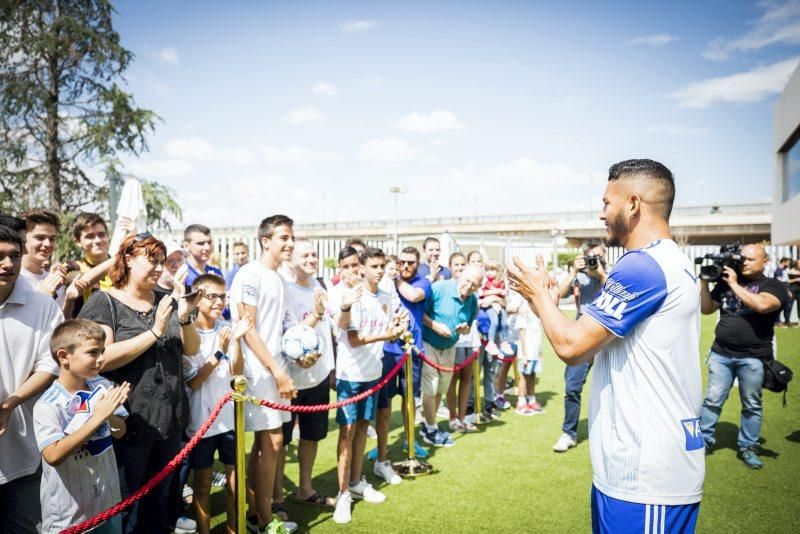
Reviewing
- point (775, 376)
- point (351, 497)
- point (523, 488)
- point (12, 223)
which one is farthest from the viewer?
point (775, 376)

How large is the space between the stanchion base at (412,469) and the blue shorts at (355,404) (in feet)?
3.27

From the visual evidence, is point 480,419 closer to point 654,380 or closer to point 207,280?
point 207,280

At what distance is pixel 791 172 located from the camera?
2386 centimetres

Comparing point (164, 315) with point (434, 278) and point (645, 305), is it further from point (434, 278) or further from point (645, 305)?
point (434, 278)

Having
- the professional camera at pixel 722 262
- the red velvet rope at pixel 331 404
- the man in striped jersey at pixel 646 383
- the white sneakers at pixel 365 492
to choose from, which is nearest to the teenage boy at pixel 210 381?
the red velvet rope at pixel 331 404

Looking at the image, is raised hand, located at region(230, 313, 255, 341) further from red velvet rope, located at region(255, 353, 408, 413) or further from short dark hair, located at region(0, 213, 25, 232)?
short dark hair, located at region(0, 213, 25, 232)

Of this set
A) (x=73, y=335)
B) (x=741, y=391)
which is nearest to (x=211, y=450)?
(x=73, y=335)

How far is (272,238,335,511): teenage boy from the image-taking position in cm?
433

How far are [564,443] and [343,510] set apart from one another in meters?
3.05

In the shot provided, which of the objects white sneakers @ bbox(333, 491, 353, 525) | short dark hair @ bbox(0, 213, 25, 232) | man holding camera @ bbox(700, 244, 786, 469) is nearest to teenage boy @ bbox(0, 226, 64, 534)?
short dark hair @ bbox(0, 213, 25, 232)

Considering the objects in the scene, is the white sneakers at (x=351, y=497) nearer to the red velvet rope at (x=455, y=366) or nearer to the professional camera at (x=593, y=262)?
the red velvet rope at (x=455, y=366)

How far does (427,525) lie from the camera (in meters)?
4.34

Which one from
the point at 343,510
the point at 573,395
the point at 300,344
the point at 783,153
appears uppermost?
the point at 783,153

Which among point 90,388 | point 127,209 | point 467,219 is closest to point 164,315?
point 90,388
